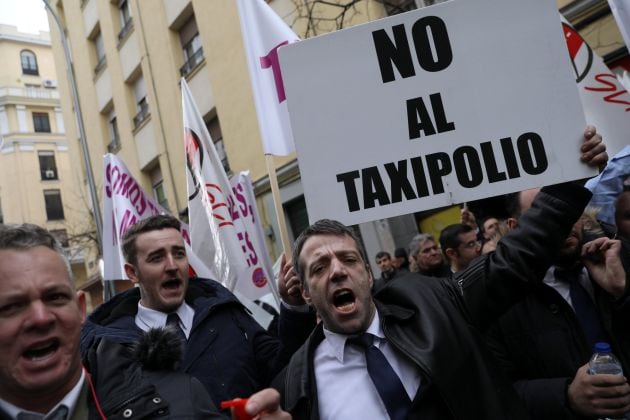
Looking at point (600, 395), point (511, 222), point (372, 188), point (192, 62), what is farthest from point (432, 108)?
point (192, 62)

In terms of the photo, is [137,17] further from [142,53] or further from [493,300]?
[493,300]

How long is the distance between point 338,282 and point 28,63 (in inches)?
1828

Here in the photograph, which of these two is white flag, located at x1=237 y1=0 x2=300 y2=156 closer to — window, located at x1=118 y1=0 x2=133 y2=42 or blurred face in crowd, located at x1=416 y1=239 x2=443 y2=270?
blurred face in crowd, located at x1=416 y1=239 x2=443 y2=270

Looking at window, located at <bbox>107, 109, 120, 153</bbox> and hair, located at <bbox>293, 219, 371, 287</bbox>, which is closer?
hair, located at <bbox>293, 219, 371, 287</bbox>

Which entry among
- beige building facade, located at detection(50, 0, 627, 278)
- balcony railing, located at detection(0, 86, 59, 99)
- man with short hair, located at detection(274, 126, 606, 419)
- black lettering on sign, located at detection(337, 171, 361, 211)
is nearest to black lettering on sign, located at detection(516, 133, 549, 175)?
man with short hair, located at detection(274, 126, 606, 419)

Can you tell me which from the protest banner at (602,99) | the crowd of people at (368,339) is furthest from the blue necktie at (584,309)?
the protest banner at (602,99)

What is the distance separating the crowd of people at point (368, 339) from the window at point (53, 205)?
38013 mm

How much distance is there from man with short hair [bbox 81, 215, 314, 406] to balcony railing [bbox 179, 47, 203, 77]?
10805 mm

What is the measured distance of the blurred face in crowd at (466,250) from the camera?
4.21 meters

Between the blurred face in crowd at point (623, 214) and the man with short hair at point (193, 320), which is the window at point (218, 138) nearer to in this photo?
the man with short hair at point (193, 320)

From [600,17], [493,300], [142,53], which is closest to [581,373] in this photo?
[493,300]

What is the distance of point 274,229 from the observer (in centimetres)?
1145

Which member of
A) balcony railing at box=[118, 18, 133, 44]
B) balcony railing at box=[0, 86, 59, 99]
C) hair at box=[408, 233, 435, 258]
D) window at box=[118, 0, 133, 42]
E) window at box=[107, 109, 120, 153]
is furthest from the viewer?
balcony railing at box=[0, 86, 59, 99]

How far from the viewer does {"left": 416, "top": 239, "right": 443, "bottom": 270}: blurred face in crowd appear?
206 inches
